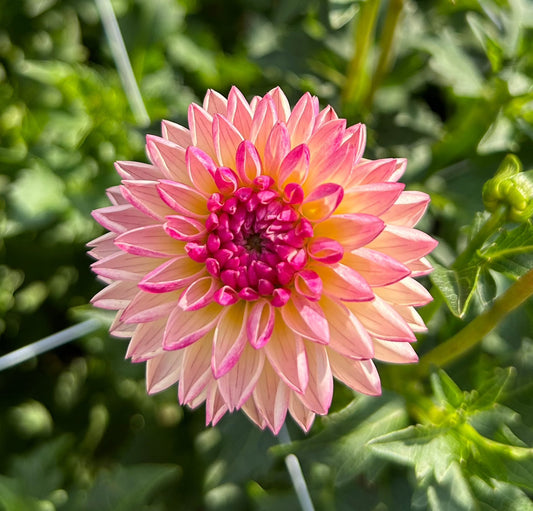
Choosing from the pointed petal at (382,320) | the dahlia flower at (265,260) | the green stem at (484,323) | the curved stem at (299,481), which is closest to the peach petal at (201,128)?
the dahlia flower at (265,260)

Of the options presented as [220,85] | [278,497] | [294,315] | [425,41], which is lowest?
[278,497]

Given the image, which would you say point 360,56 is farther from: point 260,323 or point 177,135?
point 260,323

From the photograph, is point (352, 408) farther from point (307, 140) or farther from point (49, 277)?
point (49, 277)

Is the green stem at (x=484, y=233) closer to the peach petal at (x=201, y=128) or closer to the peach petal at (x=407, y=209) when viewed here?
the peach petal at (x=407, y=209)

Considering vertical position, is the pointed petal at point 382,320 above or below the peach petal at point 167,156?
below

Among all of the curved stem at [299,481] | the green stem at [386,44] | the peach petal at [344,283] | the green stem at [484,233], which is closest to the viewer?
the peach petal at [344,283]

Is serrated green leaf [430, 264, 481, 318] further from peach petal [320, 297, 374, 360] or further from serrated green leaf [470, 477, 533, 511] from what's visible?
serrated green leaf [470, 477, 533, 511]

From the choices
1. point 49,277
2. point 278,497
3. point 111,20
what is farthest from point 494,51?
point 49,277
